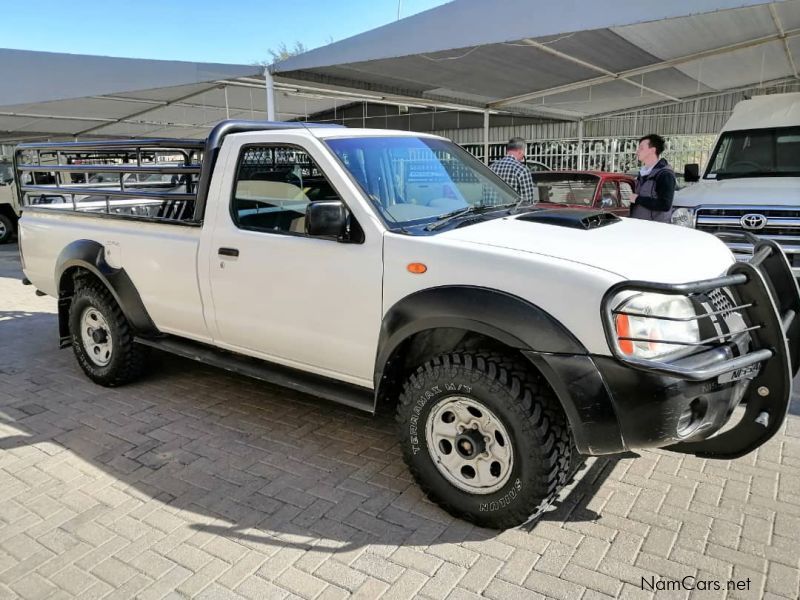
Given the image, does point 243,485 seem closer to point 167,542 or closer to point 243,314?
point 167,542

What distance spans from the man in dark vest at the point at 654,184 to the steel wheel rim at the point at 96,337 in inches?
203

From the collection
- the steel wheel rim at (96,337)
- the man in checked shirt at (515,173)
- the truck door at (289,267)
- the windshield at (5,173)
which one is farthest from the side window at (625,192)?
the windshield at (5,173)

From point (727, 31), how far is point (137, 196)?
9917 mm

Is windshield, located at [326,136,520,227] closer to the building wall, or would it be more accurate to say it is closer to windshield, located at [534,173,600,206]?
windshield, located at [534,173,600,206]

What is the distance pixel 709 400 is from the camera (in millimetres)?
2584

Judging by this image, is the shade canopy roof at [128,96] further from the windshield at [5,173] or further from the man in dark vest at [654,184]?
the man in dark vest at [654,184]

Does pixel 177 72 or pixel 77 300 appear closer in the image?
pixel 77 300

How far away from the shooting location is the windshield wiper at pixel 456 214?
320 cm

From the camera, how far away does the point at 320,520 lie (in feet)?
10.1

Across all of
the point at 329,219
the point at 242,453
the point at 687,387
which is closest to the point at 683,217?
the point at 687,387

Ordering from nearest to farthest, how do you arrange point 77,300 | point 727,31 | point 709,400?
point 709,400 < point 77,300 < point 727,31

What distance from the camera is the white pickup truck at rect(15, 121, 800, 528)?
2535 mm

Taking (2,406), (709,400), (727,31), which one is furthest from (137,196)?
(727,31)

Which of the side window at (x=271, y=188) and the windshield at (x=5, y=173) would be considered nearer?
the side window at (x=271, y=188)
